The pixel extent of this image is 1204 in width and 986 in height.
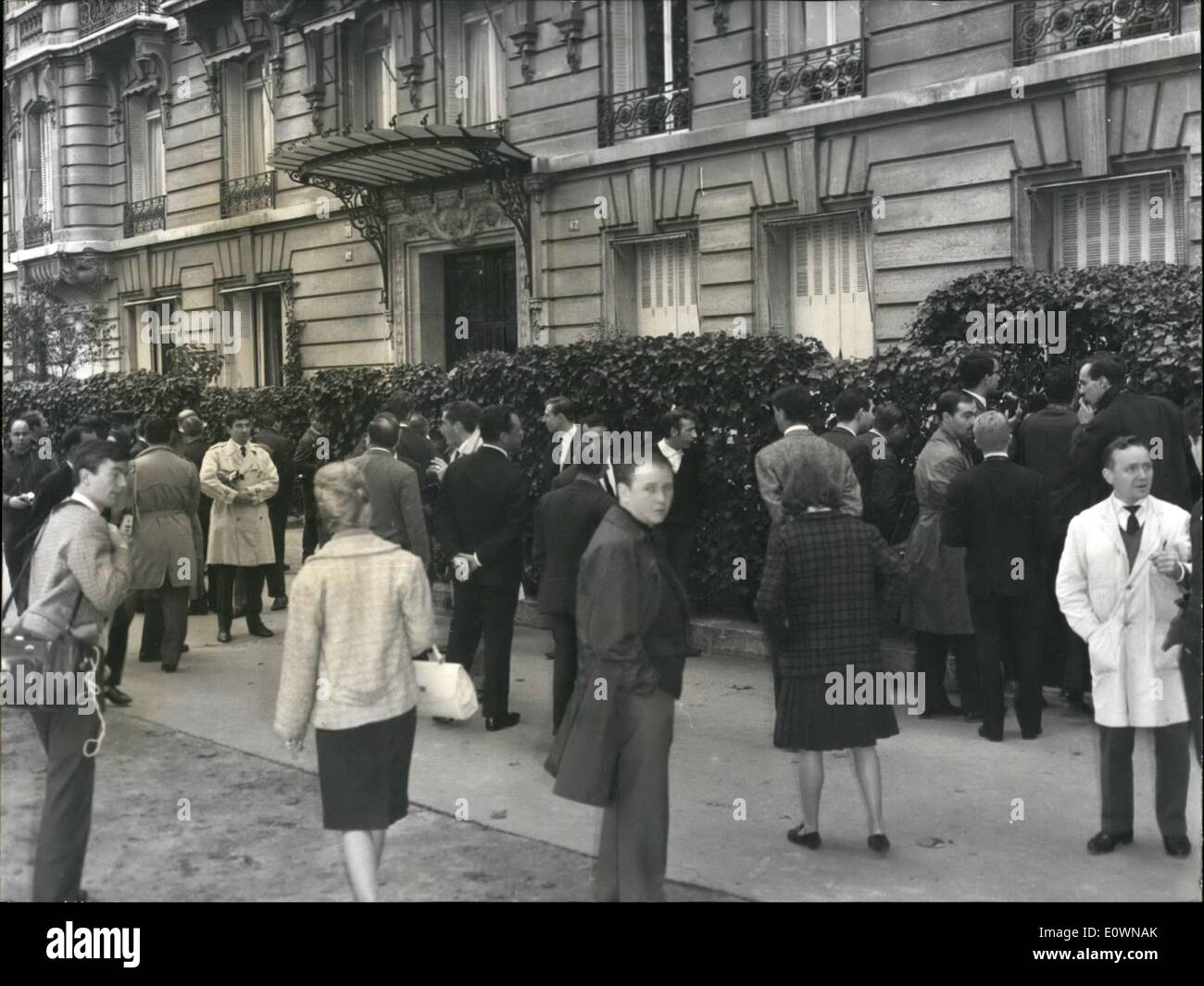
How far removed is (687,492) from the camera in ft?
33.0

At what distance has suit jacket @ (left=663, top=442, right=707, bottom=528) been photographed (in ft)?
32.9

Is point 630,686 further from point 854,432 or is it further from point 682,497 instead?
point 682,497

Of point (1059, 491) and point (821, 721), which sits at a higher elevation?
point (1059, 491)

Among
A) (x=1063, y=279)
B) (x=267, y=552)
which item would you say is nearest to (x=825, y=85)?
(x=1063, y=279)

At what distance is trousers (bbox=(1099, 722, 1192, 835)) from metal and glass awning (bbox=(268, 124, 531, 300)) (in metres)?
14.1

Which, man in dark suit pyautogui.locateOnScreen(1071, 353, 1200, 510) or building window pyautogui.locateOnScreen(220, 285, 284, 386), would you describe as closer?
man in dark suit pyautogui.locateOnScreen(1071, 353, 1200, 510)

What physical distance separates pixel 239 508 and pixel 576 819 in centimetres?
581

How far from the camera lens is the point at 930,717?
844cm

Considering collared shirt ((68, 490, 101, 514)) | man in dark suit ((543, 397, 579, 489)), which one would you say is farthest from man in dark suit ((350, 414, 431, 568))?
collared shirt ((68, 490, 101, 514))

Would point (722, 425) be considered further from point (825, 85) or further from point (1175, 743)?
point (825, 85)

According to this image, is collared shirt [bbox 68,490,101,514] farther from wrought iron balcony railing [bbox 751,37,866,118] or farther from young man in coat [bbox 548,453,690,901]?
wrought iron balcony railing [bbox 751,37,866,118]

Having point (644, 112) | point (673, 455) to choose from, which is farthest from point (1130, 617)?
point (644, 112)

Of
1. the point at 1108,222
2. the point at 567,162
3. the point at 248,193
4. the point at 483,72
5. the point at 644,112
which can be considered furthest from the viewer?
the point at 248,193

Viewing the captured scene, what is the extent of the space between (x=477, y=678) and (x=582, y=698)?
13.0 ft
